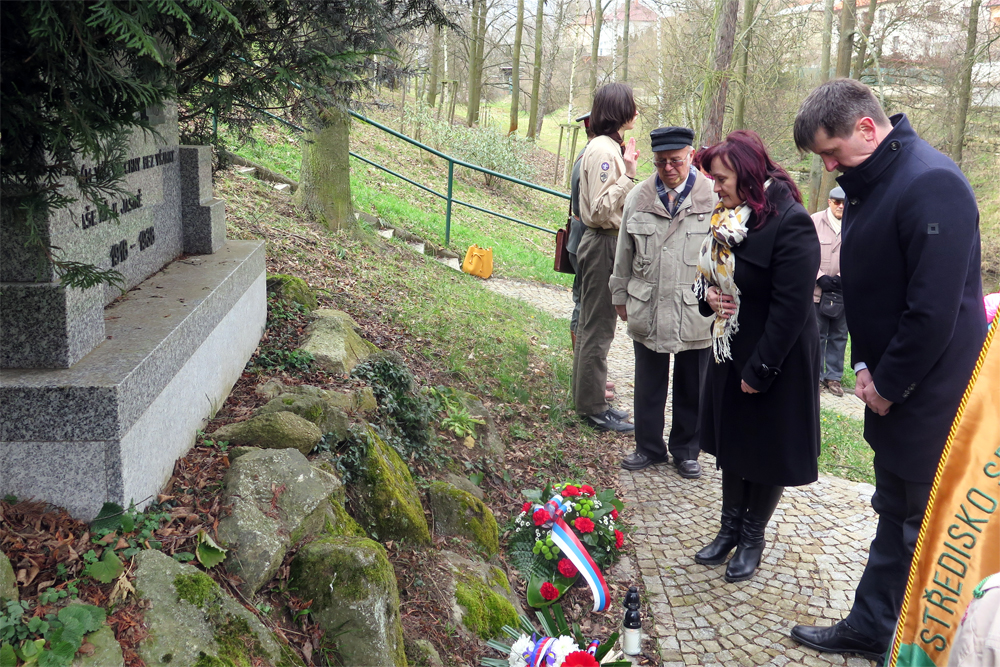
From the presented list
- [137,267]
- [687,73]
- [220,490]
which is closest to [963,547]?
[220,490]

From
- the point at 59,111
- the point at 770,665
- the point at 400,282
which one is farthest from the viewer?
the point at 400,282

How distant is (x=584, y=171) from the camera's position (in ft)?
16.3

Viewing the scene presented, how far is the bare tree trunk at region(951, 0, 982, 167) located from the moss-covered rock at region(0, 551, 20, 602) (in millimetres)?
19187

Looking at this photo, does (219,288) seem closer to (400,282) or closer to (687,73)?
(400,282)

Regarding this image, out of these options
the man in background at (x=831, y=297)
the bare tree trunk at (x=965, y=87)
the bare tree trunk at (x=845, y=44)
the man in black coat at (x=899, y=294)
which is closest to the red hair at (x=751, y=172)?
the man in black coat at (x=899, y=294)

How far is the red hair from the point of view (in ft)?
11.1

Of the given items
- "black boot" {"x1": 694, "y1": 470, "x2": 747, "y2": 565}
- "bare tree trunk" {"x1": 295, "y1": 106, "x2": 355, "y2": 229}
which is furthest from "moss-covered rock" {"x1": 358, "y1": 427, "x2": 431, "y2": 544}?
"bare tree trunk" {"x1": 295, "y1": 106, "x2": 355, "y2": 229}

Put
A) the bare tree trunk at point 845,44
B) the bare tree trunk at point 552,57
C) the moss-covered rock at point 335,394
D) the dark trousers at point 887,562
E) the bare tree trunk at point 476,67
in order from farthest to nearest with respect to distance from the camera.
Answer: the bare tree trunk at point 552,57
the bare tree trunk at point 476,67
the bare tree trunk at point 845,44
the moss-covered rock at point 335,394
the dark trousers at point 887,562

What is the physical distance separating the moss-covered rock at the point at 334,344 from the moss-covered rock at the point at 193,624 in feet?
6.48

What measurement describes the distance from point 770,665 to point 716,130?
8449 millimetres

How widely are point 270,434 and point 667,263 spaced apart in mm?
2484

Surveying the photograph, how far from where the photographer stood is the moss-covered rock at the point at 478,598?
2945 mm

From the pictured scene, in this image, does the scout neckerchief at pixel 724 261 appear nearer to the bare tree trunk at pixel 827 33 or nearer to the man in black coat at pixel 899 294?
the man in black coat at pixel 899 294

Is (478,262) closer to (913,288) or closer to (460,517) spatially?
(460,517)
